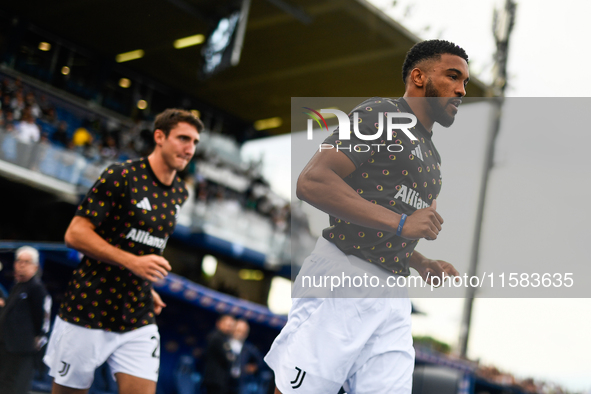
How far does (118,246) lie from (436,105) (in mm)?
1851

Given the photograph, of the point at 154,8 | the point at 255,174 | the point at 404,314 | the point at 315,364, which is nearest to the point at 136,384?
the point at 315,364

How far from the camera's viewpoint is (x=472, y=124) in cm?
363

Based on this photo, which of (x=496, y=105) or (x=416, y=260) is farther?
(x=496, y=105)

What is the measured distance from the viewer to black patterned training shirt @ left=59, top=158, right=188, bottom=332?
3.08 metres

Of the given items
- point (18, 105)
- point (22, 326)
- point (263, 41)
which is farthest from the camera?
point (263, 41)

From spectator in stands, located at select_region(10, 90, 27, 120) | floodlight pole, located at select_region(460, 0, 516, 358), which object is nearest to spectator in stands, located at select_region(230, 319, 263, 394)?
floodlight pole, located at select_region(460, 0, 516, 358)

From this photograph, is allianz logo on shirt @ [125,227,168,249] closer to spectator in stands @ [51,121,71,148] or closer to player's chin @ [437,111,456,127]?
player's chin @ [437,111,456,127]

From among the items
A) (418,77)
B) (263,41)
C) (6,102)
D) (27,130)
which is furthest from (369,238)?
(263,41)

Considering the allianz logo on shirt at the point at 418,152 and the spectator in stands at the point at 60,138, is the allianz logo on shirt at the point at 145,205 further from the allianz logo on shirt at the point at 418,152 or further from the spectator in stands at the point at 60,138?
the spectator in stands at the point at 60,138

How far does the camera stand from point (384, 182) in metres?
2.20

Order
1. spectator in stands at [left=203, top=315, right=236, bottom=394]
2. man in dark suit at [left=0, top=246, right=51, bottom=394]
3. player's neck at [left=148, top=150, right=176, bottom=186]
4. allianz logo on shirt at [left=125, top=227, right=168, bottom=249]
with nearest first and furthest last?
allianz logo on shirt at [left=125, top=227, right=168, bottom=249] < player's neck at [left=148, top=150, right=176, bottom=186] < man in dark suit at [left=0, top=246, right=51, bottom=394] < spectator in stands at [left=203, top=315, right=236, bottom=394]

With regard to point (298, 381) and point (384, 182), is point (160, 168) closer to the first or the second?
point (384, 182)

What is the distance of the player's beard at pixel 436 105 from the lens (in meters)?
2.27

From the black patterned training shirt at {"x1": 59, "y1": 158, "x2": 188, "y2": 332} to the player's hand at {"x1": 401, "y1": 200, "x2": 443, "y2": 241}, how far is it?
5.60ft
